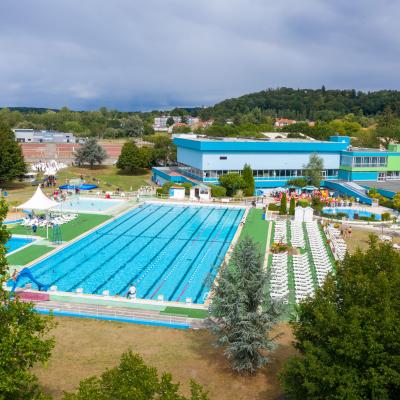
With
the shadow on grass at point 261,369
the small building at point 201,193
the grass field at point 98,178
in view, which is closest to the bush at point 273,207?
the small building at point 201,193

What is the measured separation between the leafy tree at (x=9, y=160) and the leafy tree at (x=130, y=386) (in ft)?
115

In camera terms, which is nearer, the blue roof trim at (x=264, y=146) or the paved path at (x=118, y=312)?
the paved path at (x=118, y=312)

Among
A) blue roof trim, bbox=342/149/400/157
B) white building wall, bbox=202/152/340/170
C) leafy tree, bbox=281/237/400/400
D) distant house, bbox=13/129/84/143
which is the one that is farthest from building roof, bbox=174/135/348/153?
distant house, bbox=13/129/84/143

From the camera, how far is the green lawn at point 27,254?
66.4ft

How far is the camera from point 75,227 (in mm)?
26984

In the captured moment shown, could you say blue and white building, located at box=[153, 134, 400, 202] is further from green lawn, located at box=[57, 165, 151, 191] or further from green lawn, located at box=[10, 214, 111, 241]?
green lawn, located at box=[10, 214, 111, 241]

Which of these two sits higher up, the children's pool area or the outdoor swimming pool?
the outdoor swimming pool

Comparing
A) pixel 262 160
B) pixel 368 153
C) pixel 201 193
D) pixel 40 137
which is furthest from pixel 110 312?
pixel 40 137

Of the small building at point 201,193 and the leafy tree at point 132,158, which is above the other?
the leafy tree at point 132,158

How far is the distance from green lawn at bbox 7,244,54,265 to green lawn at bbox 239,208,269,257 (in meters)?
10.8

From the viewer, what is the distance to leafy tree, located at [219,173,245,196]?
1486 inches

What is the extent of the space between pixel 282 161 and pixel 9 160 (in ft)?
81.6

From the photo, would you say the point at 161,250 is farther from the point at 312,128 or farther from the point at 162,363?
the point at 312,128

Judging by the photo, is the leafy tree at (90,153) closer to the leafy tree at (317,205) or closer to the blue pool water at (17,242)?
A: the blue pool water at (17,242)
